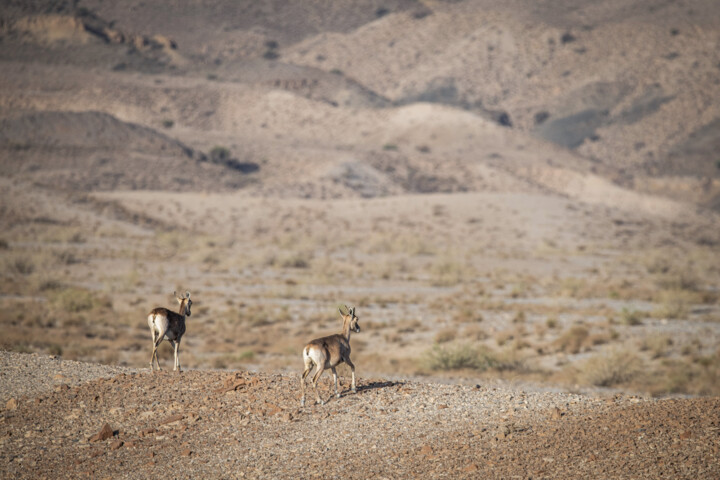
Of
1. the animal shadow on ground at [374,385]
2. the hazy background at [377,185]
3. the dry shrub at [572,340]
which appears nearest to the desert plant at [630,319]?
the hazy background at [377,185]

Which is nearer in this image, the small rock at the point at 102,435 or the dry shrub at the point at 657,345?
the small rock at the point at 102,435

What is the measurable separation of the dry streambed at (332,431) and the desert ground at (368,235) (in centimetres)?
4

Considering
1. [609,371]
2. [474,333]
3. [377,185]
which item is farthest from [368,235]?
[609,371]

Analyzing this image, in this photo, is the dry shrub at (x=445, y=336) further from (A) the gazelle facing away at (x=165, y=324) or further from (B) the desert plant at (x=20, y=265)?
(B) the desert plant at (x=20, y=265)

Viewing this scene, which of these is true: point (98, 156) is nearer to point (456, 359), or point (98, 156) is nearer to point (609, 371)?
point (456, 359)

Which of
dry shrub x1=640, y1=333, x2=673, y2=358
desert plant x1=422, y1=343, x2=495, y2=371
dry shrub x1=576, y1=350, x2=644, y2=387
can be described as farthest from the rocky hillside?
dry shrub x1=576, y1=350, x2=644, y2=387

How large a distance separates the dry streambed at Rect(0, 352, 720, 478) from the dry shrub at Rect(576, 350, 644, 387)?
866cm

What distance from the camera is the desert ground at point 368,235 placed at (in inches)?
348

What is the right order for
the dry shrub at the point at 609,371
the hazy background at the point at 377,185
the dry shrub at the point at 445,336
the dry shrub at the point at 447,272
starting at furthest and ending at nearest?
the dry shrub at the point at 447,272
the hazy background at the point at 377,185
the dry shrub at the point at 445,336
the dry shrub at the point at 609,371

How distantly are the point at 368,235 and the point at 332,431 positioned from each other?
51.6 meters

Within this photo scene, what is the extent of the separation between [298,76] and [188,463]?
4687 inches

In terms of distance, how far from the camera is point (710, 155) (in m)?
95.9

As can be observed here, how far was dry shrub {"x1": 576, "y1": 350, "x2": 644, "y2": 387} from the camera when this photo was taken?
18422 mm

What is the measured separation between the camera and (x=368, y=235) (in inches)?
2376
